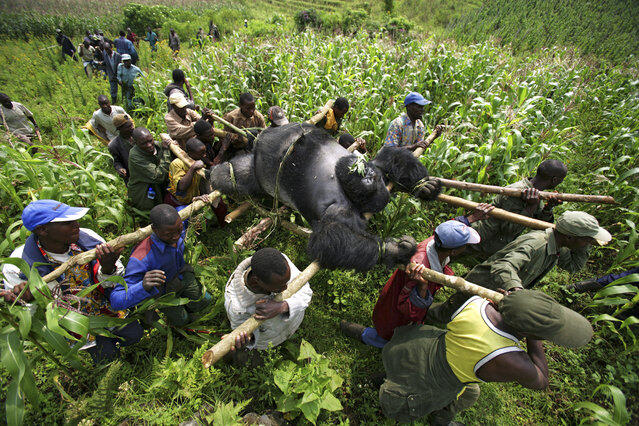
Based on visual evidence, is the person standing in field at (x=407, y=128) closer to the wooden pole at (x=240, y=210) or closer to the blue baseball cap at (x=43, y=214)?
the wooden pole at (x=240, y=210)

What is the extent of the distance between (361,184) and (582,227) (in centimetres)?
223

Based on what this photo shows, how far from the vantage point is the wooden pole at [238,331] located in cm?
189

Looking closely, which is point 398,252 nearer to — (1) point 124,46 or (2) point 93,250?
(2) point 93,250

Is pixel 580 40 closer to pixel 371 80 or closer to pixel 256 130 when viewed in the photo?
pixel 371 80

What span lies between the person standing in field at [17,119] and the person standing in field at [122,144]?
2.18 metres

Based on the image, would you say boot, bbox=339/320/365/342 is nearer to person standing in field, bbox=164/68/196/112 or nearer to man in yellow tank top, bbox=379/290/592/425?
man in yellow tank top, bbox=379/290/592/425

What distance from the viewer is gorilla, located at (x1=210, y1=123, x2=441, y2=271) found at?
2.32 metres

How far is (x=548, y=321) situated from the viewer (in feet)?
5.97

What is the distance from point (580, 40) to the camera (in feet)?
46.5

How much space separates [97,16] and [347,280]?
107ft

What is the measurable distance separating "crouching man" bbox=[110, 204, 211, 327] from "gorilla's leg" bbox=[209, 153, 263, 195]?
2.07 ft

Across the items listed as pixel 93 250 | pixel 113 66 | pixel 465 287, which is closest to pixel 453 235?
pixel 465 287

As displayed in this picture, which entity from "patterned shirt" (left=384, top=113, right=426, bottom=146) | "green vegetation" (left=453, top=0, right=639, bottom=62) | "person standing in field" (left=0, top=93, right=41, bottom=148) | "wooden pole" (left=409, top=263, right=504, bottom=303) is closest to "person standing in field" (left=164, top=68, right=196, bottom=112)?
"person standing in field" (left=0, top=93, right=41, bottom=148)

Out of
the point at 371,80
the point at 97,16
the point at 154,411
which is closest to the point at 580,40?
the point at 371,80
